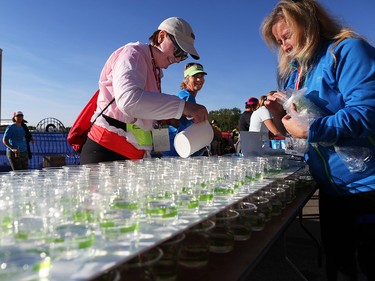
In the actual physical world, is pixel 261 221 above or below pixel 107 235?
below

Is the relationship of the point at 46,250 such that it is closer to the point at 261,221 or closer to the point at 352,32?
the point at 261,221

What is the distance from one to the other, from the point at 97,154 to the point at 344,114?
141cm

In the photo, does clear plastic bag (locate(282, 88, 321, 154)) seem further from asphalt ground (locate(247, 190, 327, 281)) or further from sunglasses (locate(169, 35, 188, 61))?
asphalt ground (locate(247, 190, 327, 281))

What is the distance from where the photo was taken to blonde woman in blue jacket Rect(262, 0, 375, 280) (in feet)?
4.70

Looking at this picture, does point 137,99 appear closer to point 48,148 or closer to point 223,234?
point 223,234

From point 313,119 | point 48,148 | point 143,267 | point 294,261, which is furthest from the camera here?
point 48,148

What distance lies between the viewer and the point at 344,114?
1420 millimetres

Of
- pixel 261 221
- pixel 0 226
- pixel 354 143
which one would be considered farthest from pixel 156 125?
pixel 0 226

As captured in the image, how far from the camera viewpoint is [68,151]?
9.42m

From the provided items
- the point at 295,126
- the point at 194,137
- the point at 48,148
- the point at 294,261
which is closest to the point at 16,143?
the point at 48,148

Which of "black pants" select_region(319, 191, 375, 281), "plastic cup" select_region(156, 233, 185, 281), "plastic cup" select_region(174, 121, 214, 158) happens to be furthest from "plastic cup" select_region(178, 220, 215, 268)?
"plastic cup" select_region(174, 121, 214, 158)

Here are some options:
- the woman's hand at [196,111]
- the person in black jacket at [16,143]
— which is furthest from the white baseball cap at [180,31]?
the person in black jacket at [16,143]

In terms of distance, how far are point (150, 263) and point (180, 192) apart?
413 mm

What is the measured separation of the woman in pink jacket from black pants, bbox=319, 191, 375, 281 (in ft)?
2.80
